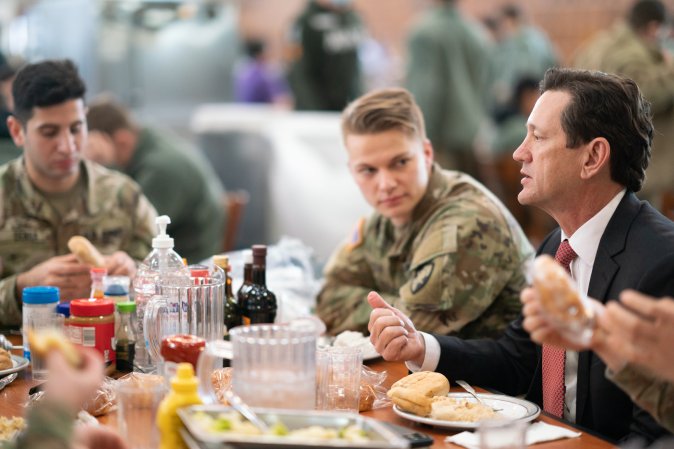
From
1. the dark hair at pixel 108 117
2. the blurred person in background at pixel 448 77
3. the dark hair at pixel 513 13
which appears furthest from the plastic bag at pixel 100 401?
the dark hair at pixel 513 13

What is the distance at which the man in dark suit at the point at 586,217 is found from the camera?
7.13 feet

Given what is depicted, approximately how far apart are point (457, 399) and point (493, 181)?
20.0 ft

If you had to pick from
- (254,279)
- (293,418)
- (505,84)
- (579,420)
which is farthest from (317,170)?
(293,418)

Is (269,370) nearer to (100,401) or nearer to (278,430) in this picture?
(278,430)

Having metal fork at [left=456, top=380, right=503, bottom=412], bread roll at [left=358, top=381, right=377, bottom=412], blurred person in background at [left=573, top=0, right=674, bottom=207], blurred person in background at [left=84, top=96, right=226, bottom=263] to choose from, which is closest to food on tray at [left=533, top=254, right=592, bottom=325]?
metal fork at [left=456, top=380, right=503, bottom=412]

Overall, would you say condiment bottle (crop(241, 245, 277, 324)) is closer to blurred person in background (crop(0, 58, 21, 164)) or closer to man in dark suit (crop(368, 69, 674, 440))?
man in dark suit (crop(368, 69, 674, 440))

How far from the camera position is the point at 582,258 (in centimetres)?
230

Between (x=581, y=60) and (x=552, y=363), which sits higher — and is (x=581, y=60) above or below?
above

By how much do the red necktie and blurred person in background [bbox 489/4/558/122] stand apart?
666 cm

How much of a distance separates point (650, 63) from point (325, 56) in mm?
2704

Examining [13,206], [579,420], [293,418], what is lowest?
[579,420]

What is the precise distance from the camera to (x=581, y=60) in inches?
244

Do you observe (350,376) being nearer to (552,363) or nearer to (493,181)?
(552,363)

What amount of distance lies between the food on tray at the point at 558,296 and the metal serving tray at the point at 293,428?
34cm
